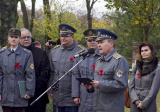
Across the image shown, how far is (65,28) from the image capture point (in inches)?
224

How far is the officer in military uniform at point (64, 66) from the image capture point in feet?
17.6

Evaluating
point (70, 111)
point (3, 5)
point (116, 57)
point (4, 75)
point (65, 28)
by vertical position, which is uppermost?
point (3, 5)

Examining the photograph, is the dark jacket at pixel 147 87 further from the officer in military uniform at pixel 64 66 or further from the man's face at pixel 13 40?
the man's face at pixel 13 40

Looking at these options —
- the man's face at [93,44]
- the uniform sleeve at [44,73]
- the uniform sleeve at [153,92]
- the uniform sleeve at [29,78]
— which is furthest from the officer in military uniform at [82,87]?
the uniform sleeve at [153,92]

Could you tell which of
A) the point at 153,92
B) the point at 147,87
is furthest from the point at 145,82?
the point at 153,92

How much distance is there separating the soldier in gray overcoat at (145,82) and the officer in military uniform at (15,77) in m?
1.98

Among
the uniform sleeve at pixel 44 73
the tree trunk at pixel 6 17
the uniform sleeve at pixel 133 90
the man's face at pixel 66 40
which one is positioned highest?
the tree trunk at pixel 6 17

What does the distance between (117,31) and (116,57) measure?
24.8 metres

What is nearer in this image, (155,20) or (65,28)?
(65,28)

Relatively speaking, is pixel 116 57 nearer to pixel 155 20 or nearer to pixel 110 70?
pixel 110 70

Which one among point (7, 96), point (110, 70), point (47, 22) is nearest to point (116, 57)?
point (110, 70)

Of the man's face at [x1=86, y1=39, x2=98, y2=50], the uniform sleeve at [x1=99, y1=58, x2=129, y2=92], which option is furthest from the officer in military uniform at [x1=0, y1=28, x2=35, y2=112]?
the uniform sleeve at [x1=99, y1=58, x2=129, y2=92]

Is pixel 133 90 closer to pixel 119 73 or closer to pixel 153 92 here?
pixel 153 92

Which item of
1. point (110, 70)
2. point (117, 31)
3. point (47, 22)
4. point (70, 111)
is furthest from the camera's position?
point (117, 31)
